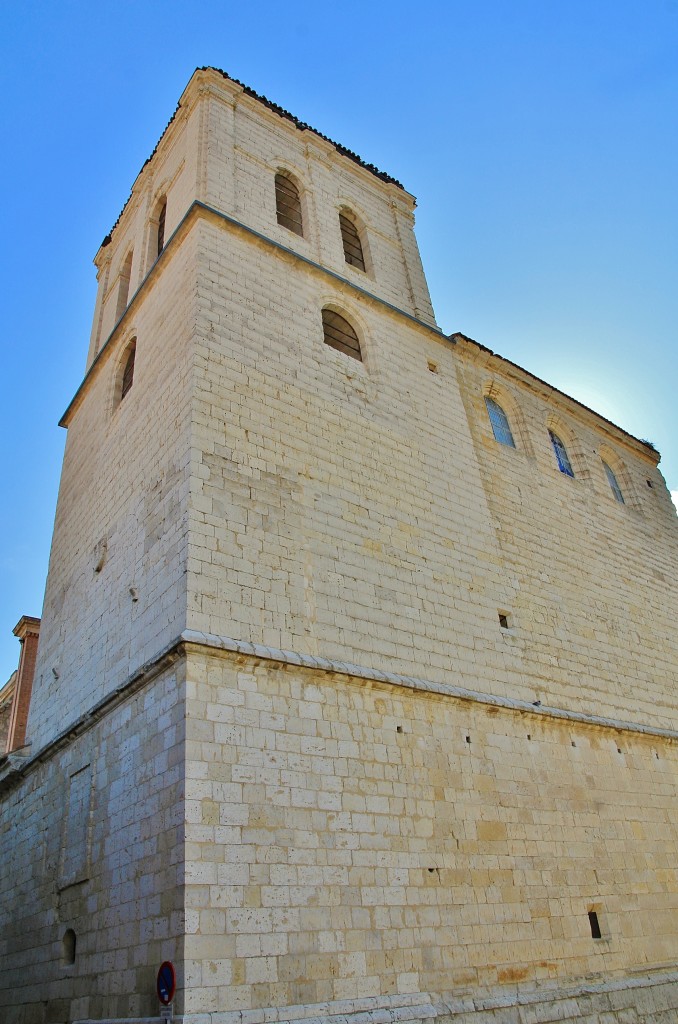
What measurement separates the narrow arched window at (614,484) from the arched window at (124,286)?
32.6ft

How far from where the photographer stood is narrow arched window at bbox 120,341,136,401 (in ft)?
39.6

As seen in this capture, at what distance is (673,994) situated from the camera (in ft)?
29.2

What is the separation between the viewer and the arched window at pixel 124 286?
1419 centimetres

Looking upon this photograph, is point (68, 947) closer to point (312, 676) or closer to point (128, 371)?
point (312, 676)

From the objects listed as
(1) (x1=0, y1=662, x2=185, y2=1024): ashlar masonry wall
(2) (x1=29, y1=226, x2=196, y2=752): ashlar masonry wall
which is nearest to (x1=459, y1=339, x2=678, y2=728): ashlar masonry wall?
(2) (x1=29, y1=226, x2=196, y2=752): ashlar masonry wall

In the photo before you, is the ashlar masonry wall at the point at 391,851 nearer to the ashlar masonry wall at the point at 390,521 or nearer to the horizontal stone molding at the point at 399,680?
the horizontal stone molding at the point at 399,680

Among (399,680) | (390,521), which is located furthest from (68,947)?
(390,521)

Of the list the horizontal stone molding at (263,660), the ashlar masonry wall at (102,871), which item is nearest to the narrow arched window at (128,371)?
the horizontal stone molding at (263,660)

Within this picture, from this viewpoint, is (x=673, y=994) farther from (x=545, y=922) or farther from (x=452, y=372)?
(x=452, y=372)

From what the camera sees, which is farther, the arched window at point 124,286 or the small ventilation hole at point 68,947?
the arched window at point 124,286

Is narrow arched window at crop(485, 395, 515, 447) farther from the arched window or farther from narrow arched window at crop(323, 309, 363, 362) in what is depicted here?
the arched window

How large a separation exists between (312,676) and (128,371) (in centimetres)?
673

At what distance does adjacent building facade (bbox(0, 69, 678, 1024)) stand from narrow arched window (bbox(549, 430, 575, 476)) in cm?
75

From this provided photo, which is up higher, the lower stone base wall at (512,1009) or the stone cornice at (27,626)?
the stone cornice at (27,626)
